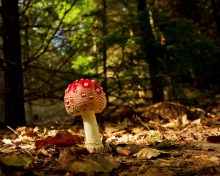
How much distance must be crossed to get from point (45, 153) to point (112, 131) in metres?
1.50

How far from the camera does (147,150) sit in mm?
Answer: 1905

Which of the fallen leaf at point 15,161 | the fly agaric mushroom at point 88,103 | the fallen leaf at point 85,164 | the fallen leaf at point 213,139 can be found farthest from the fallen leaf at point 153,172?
the fallen leaf at point 213,139

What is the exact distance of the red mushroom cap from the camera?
204 centimetres

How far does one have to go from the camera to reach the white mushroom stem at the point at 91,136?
2.11m

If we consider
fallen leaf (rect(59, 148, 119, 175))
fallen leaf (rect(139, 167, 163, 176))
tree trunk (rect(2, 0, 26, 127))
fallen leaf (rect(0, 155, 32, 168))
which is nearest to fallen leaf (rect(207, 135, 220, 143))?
fallen leaf (rect(139, 167, 163, 176))

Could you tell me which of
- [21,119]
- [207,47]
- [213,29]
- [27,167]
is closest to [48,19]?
[21,119]

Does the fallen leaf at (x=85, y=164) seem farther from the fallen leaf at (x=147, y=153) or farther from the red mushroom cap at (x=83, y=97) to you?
the red mushroom cap at (x=83, y=97)

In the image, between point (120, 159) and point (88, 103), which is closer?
point (120, 159)

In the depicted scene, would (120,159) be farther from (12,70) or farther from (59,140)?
(12,70)

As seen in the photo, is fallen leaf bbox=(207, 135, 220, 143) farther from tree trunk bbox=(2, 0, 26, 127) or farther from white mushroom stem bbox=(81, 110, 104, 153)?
tree trunk bbox=(2, 0, 26, 127)

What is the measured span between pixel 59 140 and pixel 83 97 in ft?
1.82

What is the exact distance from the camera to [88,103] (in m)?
2.04

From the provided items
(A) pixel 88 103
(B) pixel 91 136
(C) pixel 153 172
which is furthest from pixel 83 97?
(C) pixel 153 172

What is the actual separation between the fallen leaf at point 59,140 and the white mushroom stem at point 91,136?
0.93 ft
